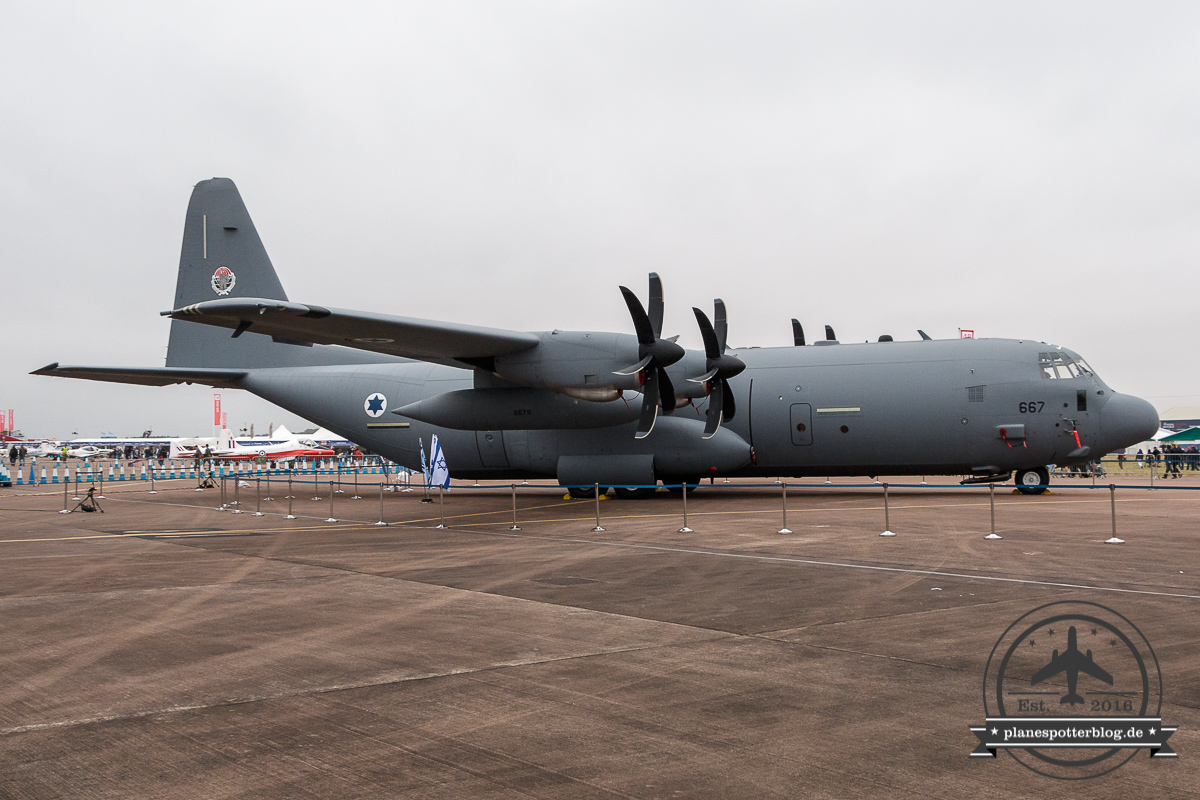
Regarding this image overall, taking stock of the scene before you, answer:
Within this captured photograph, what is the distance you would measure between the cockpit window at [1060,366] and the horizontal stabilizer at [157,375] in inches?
879

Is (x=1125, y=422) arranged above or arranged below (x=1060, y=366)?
below

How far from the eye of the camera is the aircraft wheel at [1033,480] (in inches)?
884

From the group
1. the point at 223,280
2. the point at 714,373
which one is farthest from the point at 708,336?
the point at 223,280

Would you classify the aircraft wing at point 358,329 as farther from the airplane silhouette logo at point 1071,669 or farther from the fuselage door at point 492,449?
the airplane silhouette logo at point 1071,669

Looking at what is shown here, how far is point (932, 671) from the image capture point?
611cm

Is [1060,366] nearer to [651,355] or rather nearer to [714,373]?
[714,373]

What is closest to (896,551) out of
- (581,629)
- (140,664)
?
(581,629)

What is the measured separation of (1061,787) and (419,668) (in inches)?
170

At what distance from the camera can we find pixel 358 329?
653 inches

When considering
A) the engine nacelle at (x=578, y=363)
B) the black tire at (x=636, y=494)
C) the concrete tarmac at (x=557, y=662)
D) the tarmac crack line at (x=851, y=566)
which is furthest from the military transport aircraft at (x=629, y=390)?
the concrete tarmac at (x=557, y=662)

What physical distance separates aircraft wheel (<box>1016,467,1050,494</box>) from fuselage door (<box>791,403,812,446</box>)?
579 centimetres

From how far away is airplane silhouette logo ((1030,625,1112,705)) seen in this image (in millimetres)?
5061

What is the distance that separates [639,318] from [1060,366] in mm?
11500

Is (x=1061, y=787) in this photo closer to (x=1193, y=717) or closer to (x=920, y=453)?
(x=1193, y=717)
